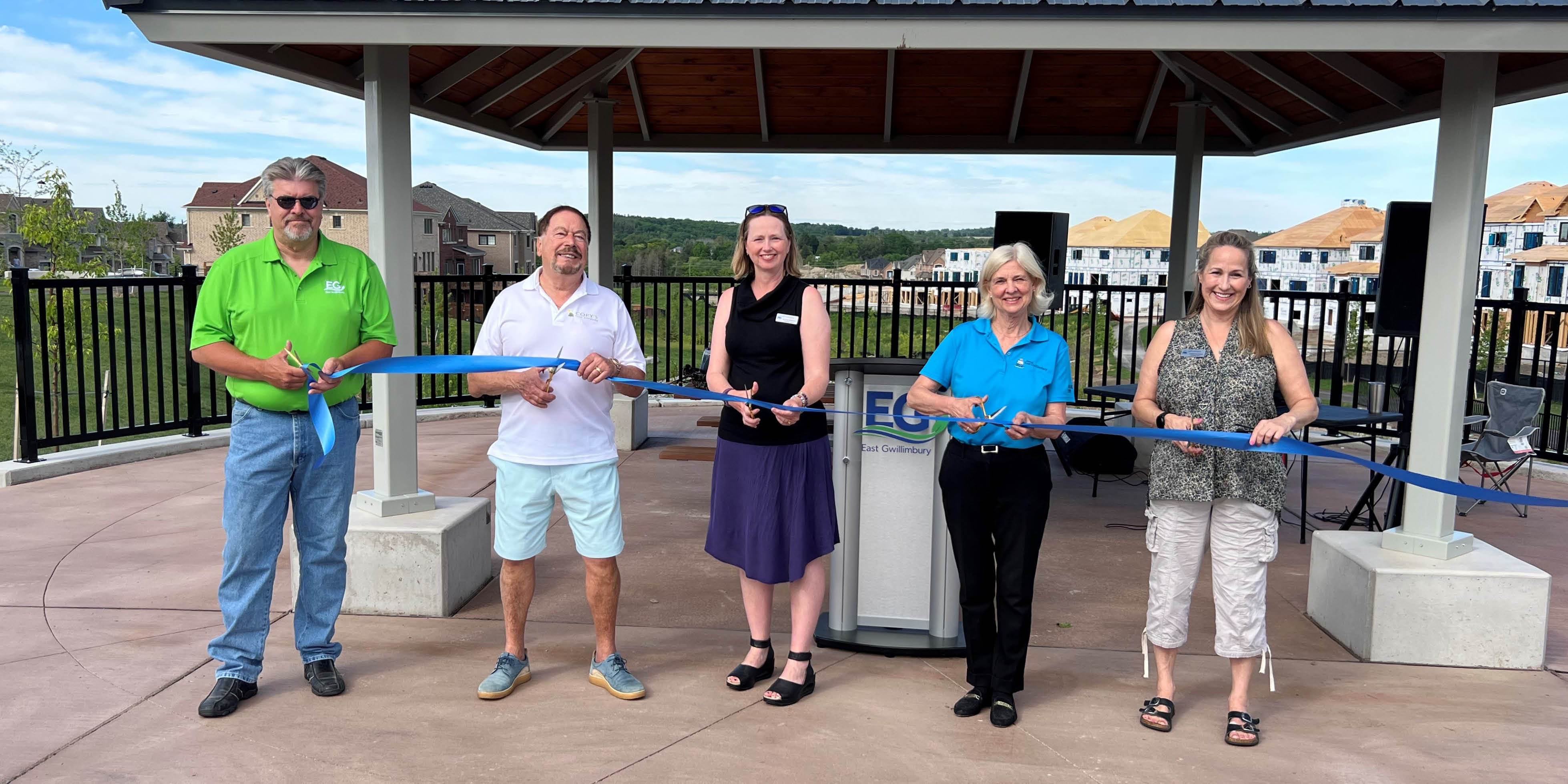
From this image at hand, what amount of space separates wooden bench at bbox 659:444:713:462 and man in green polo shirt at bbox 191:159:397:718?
4764 mm

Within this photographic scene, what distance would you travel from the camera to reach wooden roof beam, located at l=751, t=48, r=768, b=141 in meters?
7.60

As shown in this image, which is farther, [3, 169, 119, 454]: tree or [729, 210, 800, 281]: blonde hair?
[3, 169, 119, 454]: tree

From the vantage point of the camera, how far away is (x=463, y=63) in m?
5.48

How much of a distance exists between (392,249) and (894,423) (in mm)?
2357

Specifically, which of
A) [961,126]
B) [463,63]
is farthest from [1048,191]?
[463,63]

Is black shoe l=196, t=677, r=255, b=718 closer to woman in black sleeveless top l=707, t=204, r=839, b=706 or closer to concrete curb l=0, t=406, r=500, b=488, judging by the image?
woman in black sleeveless top l=707, t=204, r=839, b=706

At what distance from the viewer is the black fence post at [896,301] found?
11664 millimetres

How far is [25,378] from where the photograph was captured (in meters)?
7.44

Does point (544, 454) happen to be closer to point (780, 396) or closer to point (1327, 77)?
point (780, 396)

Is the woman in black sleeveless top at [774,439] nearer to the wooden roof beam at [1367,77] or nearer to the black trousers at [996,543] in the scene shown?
the black trousers at [996,543]

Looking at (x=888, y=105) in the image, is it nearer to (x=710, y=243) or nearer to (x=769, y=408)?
(x=769, y=408)

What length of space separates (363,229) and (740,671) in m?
80.1

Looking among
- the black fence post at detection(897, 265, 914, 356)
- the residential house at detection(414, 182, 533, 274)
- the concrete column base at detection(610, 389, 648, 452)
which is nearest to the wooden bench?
the concrete column base at detection(610, 389, 648, 452)

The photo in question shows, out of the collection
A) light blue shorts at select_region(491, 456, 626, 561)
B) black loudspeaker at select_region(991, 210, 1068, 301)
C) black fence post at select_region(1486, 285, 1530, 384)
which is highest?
black loudspeaker at select_region(991, 210, 1068, 301)
